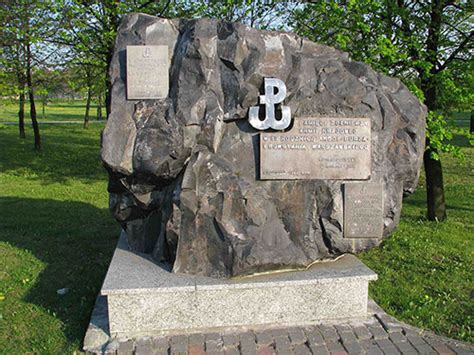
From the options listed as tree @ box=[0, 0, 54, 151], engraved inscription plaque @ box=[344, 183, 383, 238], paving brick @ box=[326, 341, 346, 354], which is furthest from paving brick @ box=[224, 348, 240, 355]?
tree @ box=[0, 0, 54, 151]

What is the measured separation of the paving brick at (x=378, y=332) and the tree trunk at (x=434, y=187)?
16.4 feet

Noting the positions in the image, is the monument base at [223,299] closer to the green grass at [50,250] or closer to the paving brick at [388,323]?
the paving brick at [388,323]

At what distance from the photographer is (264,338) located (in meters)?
4.55

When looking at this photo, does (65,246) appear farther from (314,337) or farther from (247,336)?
(314,337)

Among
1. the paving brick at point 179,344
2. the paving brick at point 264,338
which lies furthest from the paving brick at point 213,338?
the paving brick at point 264,338

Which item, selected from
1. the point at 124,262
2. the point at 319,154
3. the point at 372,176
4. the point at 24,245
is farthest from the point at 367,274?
the point at 24,245

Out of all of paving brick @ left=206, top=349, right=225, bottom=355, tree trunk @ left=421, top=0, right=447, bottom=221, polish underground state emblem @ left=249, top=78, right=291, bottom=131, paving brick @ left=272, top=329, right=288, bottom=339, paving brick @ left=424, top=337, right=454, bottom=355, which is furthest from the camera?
tree trunk @ left=421, top=0, right=447, bottom=221

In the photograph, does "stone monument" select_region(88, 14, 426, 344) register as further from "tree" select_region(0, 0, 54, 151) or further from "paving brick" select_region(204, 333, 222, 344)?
"tree" select_region(0, 0, 54, 151)

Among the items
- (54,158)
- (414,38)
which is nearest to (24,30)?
(54,158)

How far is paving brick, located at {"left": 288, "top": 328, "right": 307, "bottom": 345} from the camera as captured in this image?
177 inches

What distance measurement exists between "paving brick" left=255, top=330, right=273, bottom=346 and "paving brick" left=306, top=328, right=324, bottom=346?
38 centimetres

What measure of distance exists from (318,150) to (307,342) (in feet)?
6.56

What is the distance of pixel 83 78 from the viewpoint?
1367 centimetres

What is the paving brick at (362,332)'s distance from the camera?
15.1ft
